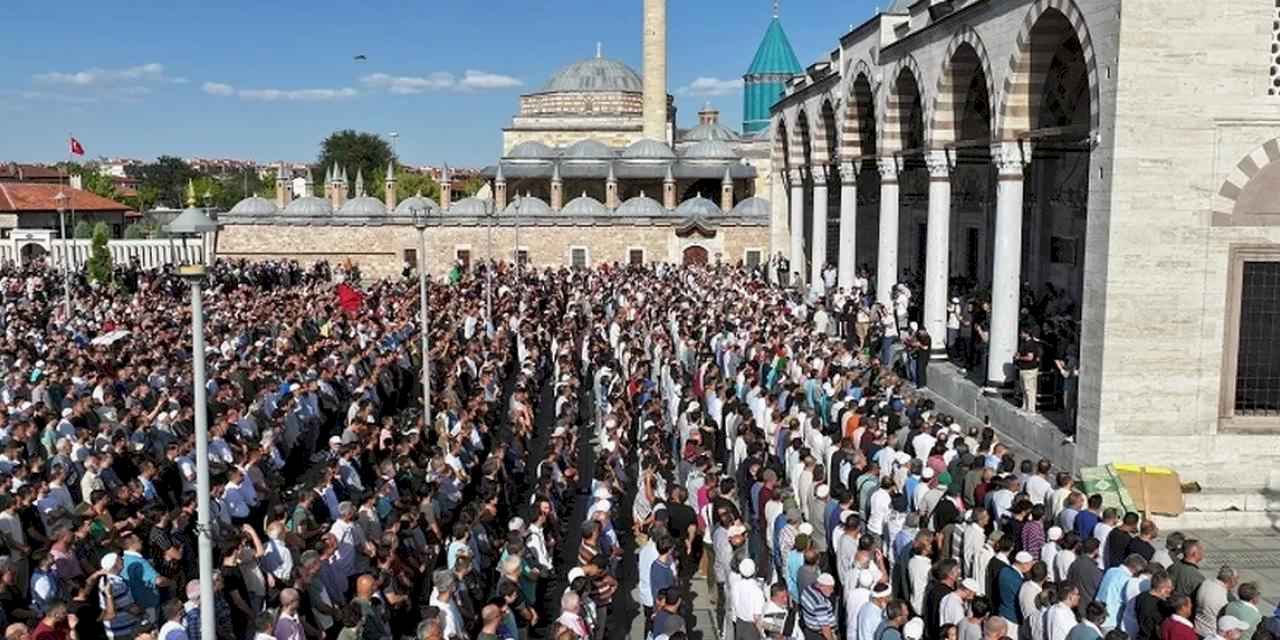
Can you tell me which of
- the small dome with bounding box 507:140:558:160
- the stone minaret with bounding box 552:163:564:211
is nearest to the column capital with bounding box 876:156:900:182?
the stone minaret with bounding box 552:163:564:211

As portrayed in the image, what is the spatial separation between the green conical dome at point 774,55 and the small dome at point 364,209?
102 ft

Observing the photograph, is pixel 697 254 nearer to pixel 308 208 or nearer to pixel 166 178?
pixel 308 208

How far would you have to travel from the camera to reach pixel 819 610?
24.5ft

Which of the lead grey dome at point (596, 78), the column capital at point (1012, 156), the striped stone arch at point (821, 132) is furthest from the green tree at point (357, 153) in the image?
the column capital at point (1012, 156)

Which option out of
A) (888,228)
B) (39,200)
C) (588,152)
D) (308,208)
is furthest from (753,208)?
(39,200)

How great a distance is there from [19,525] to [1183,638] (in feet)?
27.4

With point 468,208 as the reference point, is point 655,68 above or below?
above

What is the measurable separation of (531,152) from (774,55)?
21.3 metres

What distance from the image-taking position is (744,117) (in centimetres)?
7025

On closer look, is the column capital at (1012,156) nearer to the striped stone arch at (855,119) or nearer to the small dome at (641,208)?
the striped stone arch at (855,119)

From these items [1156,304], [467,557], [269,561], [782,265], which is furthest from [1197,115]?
[782,265]

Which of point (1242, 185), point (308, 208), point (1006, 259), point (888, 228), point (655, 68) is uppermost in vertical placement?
point (655, 68)

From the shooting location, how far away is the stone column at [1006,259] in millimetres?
15719

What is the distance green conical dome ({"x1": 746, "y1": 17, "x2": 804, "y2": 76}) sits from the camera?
224 ft
